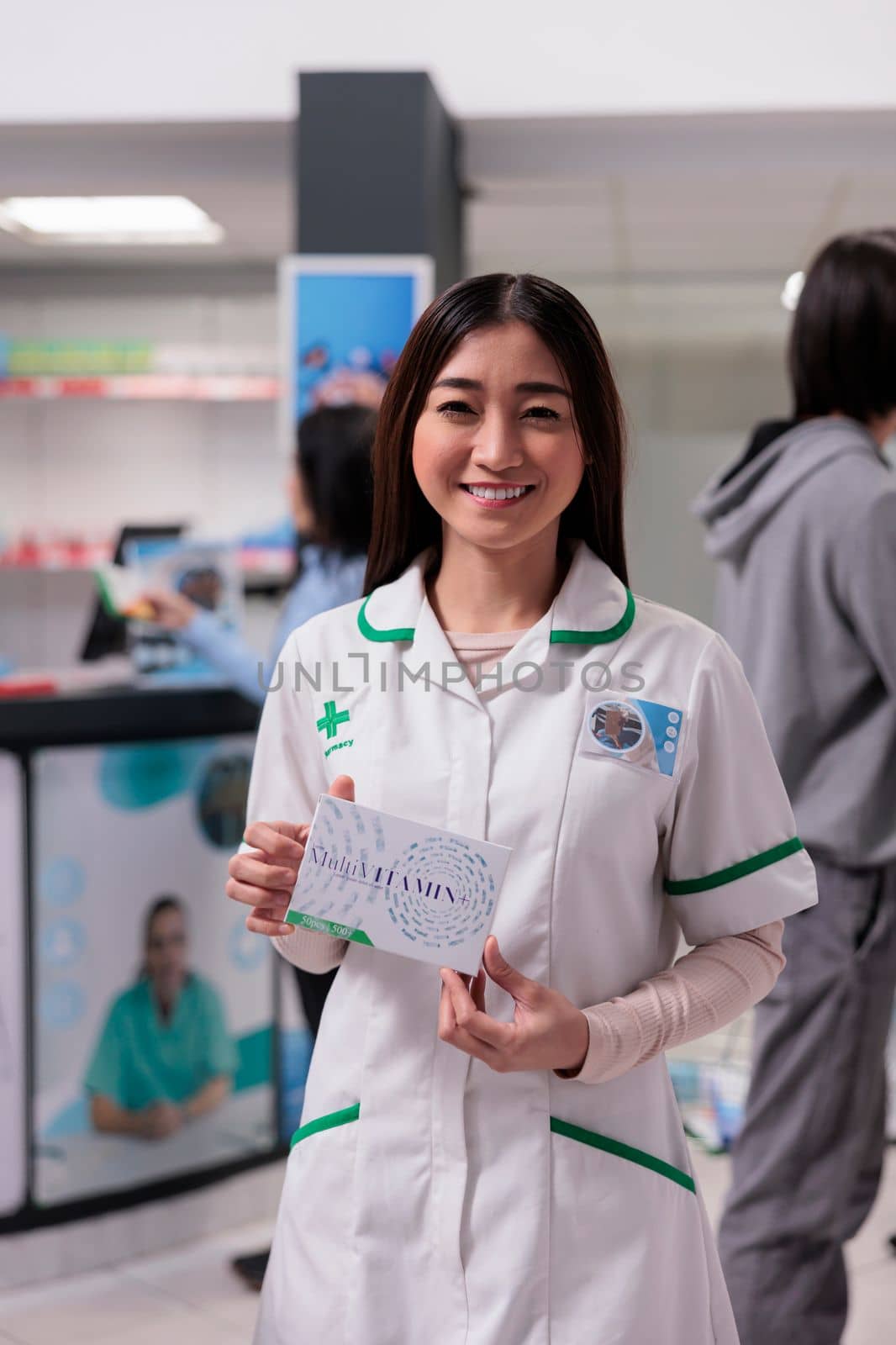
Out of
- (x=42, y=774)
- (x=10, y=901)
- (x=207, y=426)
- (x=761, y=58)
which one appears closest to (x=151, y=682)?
(x=42, y=774)

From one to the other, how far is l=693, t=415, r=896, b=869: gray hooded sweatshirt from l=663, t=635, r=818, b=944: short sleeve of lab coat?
79cm

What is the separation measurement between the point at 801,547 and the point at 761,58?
1.80m

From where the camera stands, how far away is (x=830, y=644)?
6.49 ft

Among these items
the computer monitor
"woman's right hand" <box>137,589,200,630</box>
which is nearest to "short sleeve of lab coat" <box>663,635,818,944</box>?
"woman's right hand" <box>137,589,200,630</box>

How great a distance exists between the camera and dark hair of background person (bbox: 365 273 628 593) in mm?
1152

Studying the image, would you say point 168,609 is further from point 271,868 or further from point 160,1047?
point 271,868

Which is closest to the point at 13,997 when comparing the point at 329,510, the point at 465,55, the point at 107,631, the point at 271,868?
the point at 107,631

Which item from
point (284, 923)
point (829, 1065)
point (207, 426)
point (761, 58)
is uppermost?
point (761, 58)

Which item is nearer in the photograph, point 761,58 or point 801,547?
point 801,547

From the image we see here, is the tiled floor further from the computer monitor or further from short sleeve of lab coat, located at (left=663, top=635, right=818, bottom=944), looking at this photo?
short sleeve of lab coat, located at (left=663, top=635, right=818, bottom=944)

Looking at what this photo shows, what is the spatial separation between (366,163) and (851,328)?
155cm

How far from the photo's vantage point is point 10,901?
284 cm

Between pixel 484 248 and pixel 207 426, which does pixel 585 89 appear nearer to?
pixel 484 248

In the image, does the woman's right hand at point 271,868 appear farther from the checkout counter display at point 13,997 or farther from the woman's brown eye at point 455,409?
the checkout counter display at point 13,997
